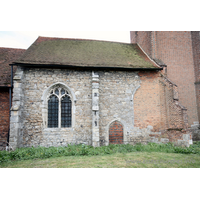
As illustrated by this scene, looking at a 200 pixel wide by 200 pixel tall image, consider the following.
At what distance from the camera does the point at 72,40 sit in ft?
41.7

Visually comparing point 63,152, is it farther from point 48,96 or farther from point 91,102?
point 48,96

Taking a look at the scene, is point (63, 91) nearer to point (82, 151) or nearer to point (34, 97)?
point (34, 97)

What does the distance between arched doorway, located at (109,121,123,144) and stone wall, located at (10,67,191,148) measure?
100 mm

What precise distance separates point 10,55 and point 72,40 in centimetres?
544

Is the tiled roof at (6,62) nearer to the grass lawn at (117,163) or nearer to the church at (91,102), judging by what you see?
the church at (91,102)

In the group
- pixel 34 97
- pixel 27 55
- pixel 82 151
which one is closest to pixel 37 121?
pixel 34 97

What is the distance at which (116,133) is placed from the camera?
31.8ft

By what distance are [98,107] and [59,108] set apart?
2.69 metres

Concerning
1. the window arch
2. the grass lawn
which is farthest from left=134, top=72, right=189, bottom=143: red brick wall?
the window arch

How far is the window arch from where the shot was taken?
9.27 metres

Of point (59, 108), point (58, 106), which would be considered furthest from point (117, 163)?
point (58, 106)

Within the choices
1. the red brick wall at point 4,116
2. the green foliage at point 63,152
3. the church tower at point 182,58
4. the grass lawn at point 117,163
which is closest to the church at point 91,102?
the green foliage at point 63,152

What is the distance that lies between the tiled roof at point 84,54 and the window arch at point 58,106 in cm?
174

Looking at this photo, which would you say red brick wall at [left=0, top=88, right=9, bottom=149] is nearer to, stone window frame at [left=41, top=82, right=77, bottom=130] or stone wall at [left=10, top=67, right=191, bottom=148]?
stone wall at [left=10, top=67, right=191, bottom=148]
